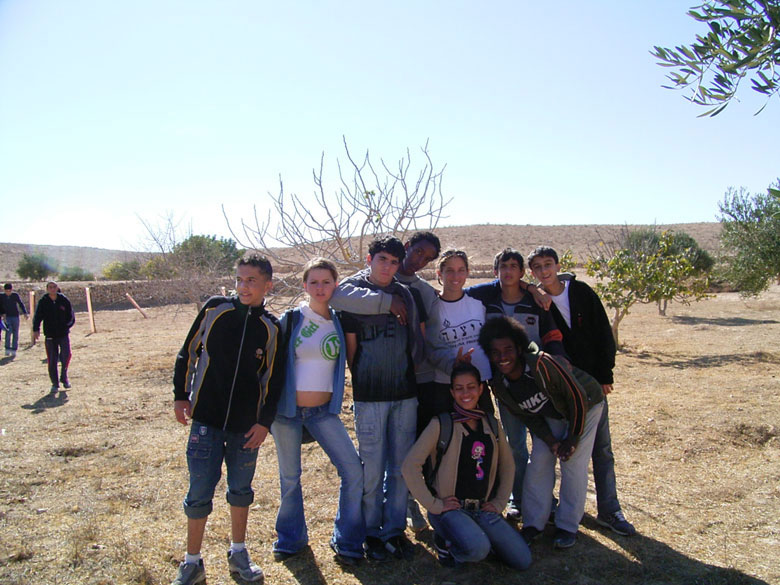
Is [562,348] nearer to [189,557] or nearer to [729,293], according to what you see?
[189,557]

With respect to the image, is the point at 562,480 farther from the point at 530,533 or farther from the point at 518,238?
the point at 518,238

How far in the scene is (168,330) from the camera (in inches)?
638

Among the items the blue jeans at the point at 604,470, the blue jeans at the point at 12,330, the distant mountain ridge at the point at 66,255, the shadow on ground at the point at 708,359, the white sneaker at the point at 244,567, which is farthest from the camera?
the distant mountain ridge at the point at 66,255

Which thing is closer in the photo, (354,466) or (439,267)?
(354,466)

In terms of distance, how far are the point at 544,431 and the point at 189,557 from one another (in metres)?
2.16

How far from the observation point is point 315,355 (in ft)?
Answer: 10.6

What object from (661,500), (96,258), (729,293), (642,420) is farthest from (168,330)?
(96,258)

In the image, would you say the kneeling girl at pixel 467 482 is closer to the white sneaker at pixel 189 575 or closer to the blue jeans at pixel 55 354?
the white sneaker at pixel 189 575

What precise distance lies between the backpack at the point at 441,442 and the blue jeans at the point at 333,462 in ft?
1.32

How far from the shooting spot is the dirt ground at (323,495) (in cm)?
312

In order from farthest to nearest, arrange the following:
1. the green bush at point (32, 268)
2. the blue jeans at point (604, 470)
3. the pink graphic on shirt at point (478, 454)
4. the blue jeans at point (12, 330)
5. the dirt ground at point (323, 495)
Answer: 1. the green bush at point (32, 268)
2. the blue jeans at point (12, 330)
3. the blue jeans at point (604, 470)
4. the pink graphic on shirt at point (478, 454)
5. the dirt ground at point (323, 495)

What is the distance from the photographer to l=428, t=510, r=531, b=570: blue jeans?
9.98 ft

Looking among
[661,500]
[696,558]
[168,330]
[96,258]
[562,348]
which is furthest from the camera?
[96,258]

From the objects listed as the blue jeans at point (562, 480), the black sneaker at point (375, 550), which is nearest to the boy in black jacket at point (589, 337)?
the blue jeans at point (562, 480)
